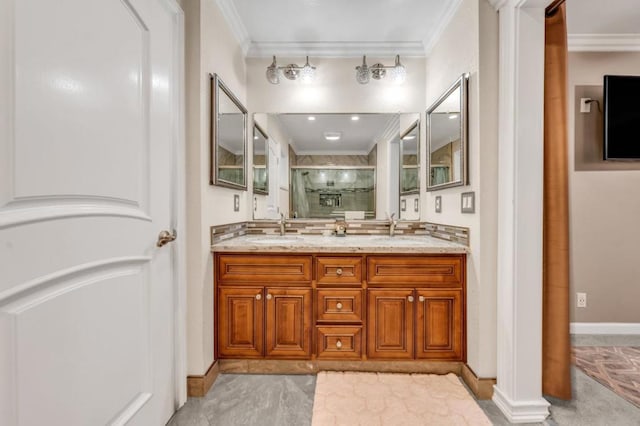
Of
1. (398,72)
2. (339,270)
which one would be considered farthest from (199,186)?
(398,72)

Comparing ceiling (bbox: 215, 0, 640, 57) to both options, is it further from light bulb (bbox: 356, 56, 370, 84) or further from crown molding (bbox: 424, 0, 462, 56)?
light bulb (bbox: 356, 56, 370, 84)

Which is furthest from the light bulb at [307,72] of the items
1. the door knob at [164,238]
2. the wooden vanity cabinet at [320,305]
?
the door knob at [164,238]

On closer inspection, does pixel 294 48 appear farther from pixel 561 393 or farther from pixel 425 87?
pixel 561 393

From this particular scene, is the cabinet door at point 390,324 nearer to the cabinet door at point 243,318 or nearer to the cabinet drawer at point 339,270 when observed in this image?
the cabinet drawer at point 339,270

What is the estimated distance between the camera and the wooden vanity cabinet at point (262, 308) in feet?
6.55

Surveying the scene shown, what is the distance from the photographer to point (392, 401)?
1.73 metres

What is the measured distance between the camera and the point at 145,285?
4.58ft

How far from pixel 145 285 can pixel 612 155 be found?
11.7 ft

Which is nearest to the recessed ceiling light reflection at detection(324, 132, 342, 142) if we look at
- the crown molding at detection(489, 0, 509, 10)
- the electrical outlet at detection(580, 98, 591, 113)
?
the crown molding at detection(489, 0, 509, 10)

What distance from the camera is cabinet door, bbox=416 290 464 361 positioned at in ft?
6.41

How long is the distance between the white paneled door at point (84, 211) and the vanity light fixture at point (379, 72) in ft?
4.82

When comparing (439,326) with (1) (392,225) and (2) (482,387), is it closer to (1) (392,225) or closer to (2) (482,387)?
(2) (482,387)

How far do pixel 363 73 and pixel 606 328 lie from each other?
306 cm

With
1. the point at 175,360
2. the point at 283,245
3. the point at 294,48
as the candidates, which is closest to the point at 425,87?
the point at 294,48
